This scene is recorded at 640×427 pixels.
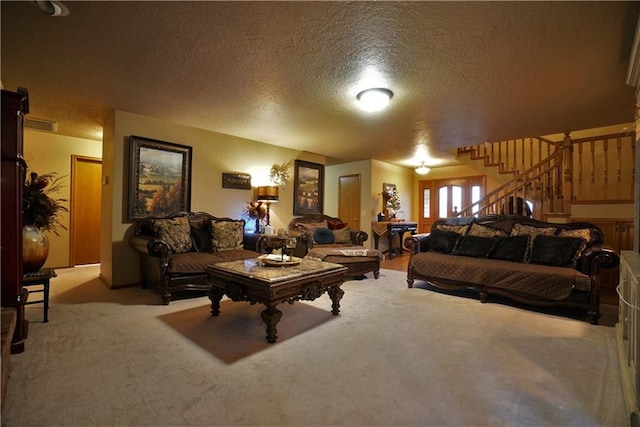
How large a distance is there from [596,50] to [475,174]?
5.73 m

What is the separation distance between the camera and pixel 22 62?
261 centimetres

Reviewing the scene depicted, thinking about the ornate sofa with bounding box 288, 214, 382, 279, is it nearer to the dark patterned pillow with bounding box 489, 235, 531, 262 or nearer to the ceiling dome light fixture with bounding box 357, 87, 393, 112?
the dark patterned pillow with bounding box 489, 235, 531, 262

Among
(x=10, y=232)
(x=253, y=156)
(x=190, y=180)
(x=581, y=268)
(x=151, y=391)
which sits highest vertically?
(x=253, y=156)

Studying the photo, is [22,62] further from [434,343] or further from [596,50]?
[596,50]

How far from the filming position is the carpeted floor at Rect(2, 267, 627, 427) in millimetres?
1524

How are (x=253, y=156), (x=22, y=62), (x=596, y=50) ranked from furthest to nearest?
1. (x=253, y=156)
2. (x=22, y=62)
3. (x=596, y=50)

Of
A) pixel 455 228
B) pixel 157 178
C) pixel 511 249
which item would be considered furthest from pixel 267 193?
pixel 511 249

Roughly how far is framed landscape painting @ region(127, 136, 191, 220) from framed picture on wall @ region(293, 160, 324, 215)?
7.00 feet

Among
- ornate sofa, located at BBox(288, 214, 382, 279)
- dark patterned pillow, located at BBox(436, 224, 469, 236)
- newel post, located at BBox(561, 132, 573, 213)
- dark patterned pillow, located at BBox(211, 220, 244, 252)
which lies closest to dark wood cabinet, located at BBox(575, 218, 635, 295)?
newel post, located at BBox(561, 132, 573, 213)

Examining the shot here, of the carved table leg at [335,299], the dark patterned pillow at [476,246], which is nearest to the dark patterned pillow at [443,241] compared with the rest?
the dark patterned pillow at [476,246]

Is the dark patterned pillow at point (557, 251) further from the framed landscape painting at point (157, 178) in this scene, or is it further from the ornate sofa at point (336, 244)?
the framed landscape painting at point (157, 178)

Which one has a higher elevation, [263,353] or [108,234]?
[108,234]

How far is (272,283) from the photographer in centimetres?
231

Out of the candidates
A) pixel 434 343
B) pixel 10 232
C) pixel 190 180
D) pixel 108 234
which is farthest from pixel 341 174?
pixel 10 232
